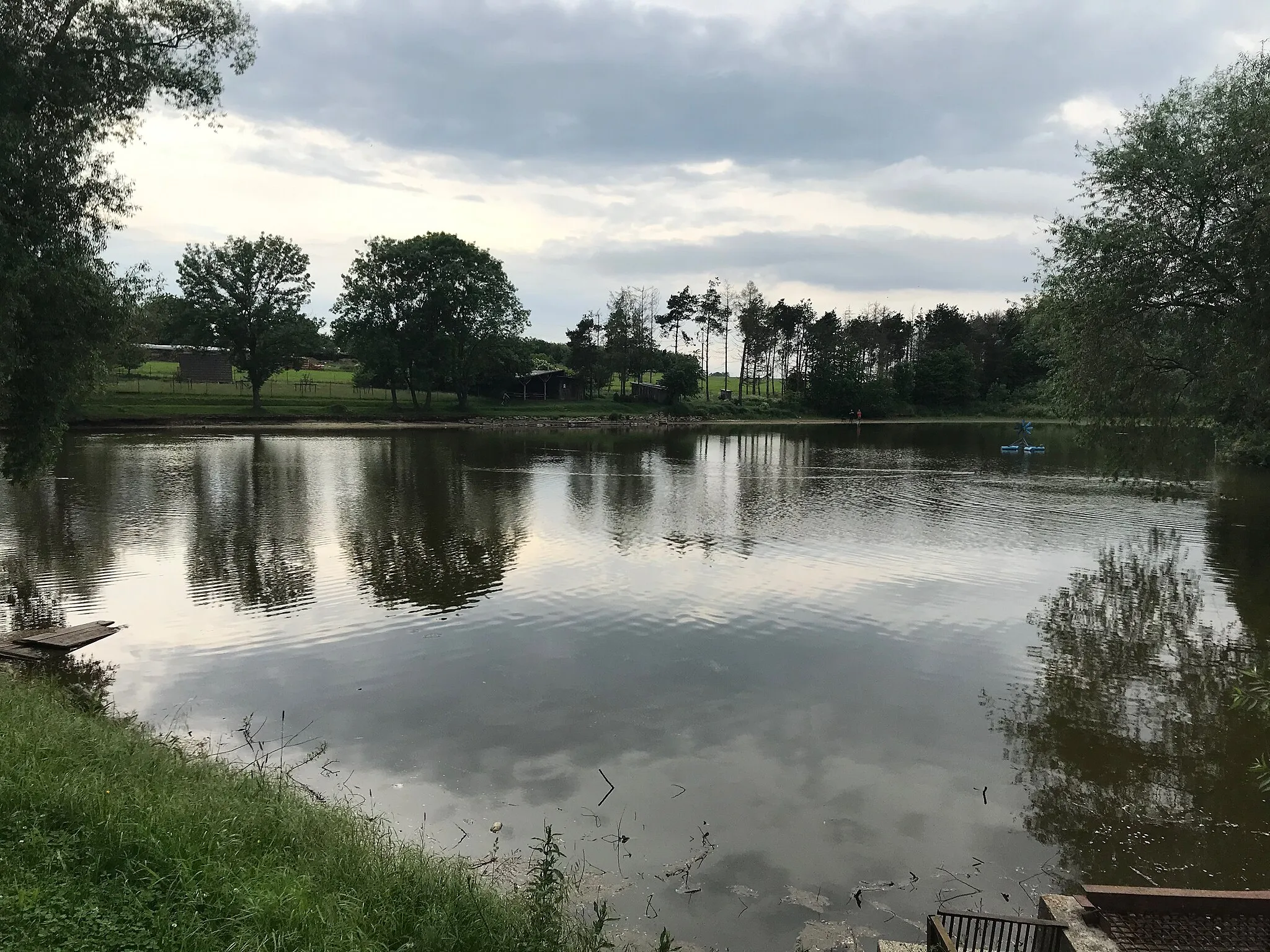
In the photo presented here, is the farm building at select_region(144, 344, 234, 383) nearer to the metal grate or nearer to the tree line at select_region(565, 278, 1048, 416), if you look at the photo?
the tree line at select_region(565, 278, 1048, 416)

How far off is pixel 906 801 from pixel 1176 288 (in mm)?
19930

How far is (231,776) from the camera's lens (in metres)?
8.80

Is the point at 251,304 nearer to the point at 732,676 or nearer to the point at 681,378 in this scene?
the point at 681,378

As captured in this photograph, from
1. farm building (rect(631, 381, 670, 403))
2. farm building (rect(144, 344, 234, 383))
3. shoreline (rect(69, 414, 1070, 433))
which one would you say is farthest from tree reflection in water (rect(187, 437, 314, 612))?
farm building (rect(631, 381, 670, 403))


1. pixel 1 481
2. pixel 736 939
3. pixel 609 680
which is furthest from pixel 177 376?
pixel 736 939

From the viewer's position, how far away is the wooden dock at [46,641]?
13062mm

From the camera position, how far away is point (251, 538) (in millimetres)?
23594

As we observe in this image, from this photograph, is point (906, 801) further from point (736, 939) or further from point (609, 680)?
point (609, 680)

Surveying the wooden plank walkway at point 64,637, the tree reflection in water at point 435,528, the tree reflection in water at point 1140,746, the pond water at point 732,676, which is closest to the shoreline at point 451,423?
the tree reflection in water at point 435,528

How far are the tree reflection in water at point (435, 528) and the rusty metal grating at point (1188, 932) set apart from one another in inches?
508

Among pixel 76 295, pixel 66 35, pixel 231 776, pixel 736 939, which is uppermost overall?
pixel 66 35

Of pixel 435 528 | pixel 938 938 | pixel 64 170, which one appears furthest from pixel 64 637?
pixel 938 938

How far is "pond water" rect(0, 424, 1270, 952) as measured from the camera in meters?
8.55

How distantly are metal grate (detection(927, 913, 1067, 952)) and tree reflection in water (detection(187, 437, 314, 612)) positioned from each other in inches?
550
